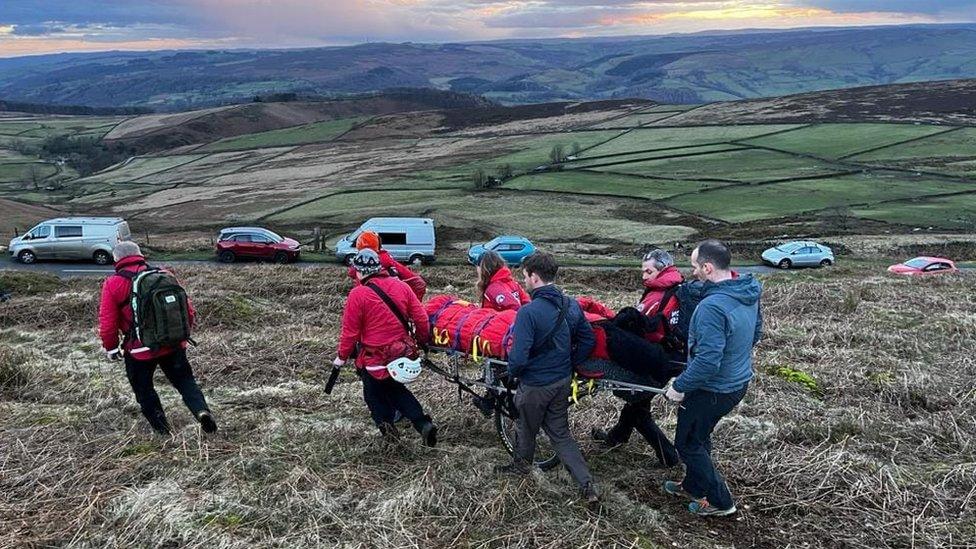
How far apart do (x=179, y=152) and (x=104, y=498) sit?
11078 centimetres

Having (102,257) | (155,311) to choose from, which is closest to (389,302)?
(155,311)

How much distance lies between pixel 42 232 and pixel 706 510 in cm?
3227

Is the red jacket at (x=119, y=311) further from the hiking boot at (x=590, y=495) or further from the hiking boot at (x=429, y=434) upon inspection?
the hiking boot at (x=590, y=495)

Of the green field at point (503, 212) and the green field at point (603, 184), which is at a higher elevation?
the green field at point (603, 184)

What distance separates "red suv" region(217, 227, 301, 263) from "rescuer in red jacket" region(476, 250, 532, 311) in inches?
1046

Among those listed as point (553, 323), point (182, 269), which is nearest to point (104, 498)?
point (553, 323)

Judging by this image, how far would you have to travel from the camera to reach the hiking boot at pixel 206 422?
22.7 ft

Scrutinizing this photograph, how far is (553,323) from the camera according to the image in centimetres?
554

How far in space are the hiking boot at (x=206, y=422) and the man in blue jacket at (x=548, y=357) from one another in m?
3.44

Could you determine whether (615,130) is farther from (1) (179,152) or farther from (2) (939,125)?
(1) (179,152)

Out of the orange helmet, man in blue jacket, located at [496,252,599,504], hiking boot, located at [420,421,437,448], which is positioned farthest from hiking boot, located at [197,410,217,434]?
man in blue jacket, located at [496,252,599,504]

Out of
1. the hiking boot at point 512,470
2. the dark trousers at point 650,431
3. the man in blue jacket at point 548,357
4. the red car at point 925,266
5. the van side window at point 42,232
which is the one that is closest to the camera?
the man in blue jacket at point 548,357

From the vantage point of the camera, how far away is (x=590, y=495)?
5.58 meters

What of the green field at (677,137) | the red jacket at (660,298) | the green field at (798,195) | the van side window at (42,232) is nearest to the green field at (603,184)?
the green field at (798,195)
